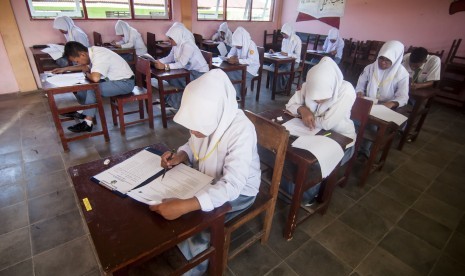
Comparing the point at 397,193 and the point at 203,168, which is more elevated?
the point at 203,168

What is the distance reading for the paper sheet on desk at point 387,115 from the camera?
2.01 meters

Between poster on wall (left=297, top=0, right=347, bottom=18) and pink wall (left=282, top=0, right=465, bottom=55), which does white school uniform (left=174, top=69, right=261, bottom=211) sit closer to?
pink wall (left=282, top=0, right=465, bottom=55)

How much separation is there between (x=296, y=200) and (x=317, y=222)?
48 cm

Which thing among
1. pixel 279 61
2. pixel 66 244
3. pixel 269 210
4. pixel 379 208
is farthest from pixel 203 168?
pixel 279 61

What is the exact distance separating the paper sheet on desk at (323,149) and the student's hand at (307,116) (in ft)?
0.64

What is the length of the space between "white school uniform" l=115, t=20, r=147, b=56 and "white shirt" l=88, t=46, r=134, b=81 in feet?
7.54

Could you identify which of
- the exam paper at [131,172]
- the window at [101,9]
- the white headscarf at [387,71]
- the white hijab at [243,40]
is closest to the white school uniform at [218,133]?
the exam paper at [131,172]

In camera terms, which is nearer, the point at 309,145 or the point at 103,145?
the point at 309,145

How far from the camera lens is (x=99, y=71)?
2598 millimetres

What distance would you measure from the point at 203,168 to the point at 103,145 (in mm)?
2028

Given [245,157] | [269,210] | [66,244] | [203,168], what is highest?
[245,157]

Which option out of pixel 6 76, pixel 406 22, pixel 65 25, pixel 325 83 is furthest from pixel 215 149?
pixel 406 22

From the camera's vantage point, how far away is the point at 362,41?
5406mm

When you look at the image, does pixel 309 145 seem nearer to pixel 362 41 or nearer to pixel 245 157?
pixel 245 157
